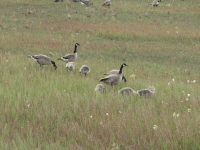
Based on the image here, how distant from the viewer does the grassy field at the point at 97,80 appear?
7.62 m

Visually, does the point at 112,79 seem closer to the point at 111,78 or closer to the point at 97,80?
the point at 111,78

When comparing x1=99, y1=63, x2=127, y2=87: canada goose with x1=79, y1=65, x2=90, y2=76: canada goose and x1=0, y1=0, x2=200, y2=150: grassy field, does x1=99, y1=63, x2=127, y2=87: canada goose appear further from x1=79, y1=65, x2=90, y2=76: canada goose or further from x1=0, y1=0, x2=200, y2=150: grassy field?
x1=79, y1=65, x2=90, y2=76: canada goose

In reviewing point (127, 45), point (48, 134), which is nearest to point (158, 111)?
point (48, 134)

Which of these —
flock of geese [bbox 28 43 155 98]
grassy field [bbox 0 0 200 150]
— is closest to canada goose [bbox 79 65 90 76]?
flock of geese [bbox 28 43 155 98]

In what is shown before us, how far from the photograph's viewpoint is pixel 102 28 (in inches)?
1016

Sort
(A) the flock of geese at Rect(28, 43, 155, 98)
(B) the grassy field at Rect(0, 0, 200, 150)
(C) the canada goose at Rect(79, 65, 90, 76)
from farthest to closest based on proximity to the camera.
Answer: (C) the canada goose at Rect(79, 65, 90, 76) → (A) the flock of geese at Rect(28, 43, 155, 98) → (B) the grassy field at Rect(0, 0, 200, 150)

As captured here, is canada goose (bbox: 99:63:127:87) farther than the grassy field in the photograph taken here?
Yes

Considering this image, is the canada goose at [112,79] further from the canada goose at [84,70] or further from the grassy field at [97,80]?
the canada goose at [84,70]

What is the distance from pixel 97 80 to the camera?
1348 centimetres

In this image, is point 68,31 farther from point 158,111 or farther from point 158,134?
point 158,134

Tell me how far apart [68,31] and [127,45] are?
13.4ft

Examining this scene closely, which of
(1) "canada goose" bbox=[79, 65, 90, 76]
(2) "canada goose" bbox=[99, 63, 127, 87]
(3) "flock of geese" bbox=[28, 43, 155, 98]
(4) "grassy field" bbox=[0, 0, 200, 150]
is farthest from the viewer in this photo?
(1) "canada goose" bbox=[79, 65, 90, 76]

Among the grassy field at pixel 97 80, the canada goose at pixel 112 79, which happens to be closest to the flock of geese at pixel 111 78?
the canada goose at pixel 112 79

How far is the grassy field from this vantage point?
7.62 metres
